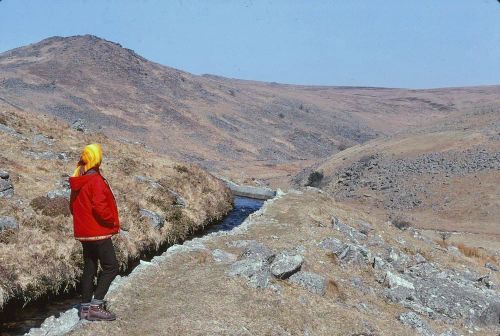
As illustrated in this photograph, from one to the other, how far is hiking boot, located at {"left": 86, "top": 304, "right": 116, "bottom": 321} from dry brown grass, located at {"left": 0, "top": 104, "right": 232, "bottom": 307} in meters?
5.18

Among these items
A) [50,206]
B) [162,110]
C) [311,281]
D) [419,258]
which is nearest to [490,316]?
[419,258]

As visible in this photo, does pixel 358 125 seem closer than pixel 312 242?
No

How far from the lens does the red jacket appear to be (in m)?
9.59

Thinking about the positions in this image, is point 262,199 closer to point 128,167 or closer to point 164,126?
point 128,167

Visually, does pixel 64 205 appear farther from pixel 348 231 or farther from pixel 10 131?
pixel 348 231

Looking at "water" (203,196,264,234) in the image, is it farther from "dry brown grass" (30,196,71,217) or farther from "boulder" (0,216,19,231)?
"boulder" (0,216,19,231)

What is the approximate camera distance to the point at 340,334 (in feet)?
41.8

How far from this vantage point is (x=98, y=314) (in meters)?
10.5

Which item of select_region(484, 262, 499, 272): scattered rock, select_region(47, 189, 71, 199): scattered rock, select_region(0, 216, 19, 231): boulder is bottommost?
select_region(484, 262, 499, 272): scattered rock

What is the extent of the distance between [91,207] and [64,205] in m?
11.9

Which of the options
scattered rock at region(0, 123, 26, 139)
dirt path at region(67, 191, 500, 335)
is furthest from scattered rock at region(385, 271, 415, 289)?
scattered rock at region(0, 123, 26, 139)

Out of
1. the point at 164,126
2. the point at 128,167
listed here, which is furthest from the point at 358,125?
the point at 128,167

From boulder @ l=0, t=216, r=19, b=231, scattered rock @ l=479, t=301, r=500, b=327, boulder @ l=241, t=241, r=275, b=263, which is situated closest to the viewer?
boulder @ l=241, t=241, r=275, b=263

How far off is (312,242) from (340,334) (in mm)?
8017
